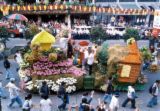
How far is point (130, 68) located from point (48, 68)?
4.17 m

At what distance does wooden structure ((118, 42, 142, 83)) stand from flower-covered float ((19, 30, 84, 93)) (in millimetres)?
2074

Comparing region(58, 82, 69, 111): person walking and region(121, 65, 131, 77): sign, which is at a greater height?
region(121, 65, 131, 77): sign

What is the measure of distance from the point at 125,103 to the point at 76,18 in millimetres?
25829

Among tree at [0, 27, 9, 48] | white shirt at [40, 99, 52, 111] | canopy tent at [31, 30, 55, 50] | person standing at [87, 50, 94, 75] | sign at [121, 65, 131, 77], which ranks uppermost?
canopy tent at [31, 30, 55, 50]

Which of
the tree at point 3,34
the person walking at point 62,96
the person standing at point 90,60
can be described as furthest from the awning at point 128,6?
the person walking at point 62,96

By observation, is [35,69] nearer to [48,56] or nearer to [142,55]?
[48,56]

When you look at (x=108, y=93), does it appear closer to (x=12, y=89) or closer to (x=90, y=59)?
(x=90, y=59)

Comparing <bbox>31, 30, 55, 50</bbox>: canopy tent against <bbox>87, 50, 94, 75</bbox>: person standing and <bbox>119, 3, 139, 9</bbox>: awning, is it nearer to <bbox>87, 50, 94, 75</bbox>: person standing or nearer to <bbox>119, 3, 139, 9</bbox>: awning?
<bbox>87, 50, 94, 75</bbox>: person standing

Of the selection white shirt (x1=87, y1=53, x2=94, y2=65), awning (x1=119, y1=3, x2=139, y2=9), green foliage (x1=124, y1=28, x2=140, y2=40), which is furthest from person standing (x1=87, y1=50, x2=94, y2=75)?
awning (x1=119, y1=3, x2=139, y2=9)

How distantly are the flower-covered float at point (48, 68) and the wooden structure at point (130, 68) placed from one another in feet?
6.81

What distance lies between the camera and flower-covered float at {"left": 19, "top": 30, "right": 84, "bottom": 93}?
23578mm

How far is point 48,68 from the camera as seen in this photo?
78.4ft

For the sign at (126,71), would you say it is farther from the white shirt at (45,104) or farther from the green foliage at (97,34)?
the green foliage at (97,34)

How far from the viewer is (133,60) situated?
2422cm
